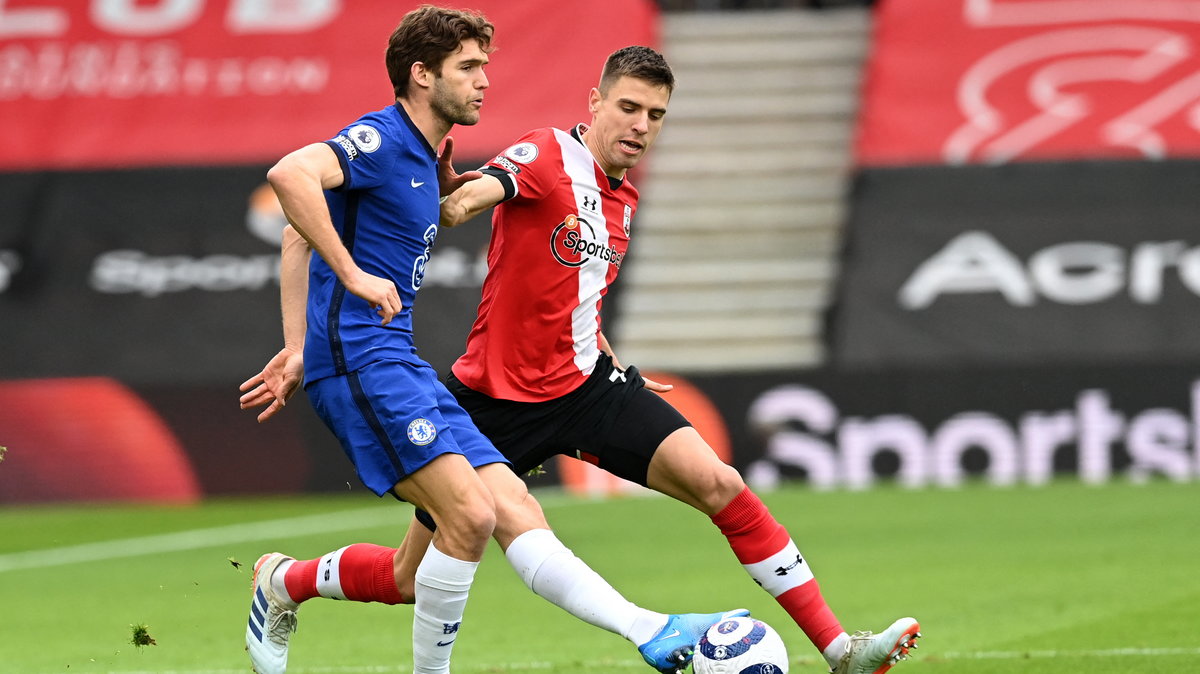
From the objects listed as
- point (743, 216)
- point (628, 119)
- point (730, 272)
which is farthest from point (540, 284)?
point (743, 216)

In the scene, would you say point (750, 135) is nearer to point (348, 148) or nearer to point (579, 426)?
point (579, 426)

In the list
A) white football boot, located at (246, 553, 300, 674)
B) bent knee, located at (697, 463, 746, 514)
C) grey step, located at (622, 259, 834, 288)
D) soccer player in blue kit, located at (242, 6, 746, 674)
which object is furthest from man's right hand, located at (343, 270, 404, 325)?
grey step, located at (622, 259, 834, 288)

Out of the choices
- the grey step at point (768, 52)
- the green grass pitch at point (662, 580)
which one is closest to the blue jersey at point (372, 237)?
the green grass pitch at point (662, 580)

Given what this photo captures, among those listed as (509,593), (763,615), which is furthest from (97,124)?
(763,615)

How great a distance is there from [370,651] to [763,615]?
6.57ft

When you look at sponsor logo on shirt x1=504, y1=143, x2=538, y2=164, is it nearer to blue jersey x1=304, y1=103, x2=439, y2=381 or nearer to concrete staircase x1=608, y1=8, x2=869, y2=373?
blue jersey x1=304, y1=103, x2=439, y2=381

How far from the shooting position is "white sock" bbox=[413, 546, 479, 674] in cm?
554

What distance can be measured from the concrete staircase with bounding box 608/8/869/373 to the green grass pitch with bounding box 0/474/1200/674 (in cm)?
277

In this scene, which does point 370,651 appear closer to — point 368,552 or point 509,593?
point 368,552

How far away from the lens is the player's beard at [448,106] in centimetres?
575

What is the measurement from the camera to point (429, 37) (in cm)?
569

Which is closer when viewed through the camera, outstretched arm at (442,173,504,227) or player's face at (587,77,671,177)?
outstretched arm at (442,173,504,227)

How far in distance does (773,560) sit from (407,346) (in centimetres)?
154

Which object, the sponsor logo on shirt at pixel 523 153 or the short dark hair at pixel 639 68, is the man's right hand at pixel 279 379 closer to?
the sponsor logo on shirt at pixel 523 153
